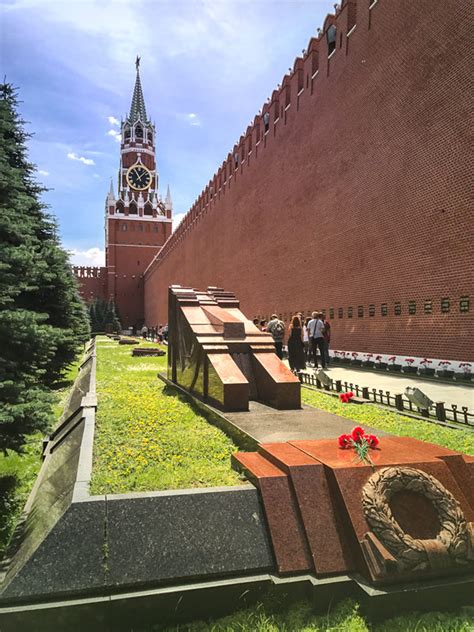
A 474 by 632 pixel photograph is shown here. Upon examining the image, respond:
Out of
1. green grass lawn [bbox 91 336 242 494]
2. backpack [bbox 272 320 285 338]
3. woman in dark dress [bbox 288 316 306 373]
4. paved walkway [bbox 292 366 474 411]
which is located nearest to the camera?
green grass lawn [bbox 91 336 242 494]

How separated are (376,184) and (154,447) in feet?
34.5

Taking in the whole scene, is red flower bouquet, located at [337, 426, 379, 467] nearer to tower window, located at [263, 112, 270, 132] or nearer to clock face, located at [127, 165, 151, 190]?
tower window, located at [263, 112, 270, 132]

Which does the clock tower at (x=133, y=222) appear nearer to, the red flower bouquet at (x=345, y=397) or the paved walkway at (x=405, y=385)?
the paved walkway at (x=405, y=385)

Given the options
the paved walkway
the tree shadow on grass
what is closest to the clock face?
the paved walkway

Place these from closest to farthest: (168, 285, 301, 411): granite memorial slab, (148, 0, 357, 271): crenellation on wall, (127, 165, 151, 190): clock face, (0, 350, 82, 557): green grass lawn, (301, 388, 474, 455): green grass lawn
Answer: (0, 350, 82, 557): green grass lawn
(301, 388, 474, 455): green grass lawn
(168, 285, 301, 411): granite memorial slab
(148, 0, 357, 271): crenellation on wall
(127, 165, 151, 190): clock face

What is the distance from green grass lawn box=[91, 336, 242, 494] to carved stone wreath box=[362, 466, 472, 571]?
80cm

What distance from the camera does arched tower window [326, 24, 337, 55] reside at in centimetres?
1500

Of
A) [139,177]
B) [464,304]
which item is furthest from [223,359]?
[139,177]

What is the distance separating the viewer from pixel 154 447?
3764 millimetres

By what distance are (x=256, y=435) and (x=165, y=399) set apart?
2.46 meters

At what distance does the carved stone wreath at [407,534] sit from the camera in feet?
7.94

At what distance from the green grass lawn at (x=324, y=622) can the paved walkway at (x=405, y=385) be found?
13.8 feet

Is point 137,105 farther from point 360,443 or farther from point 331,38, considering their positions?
Answer: point 360,443

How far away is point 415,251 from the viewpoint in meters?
11.0
